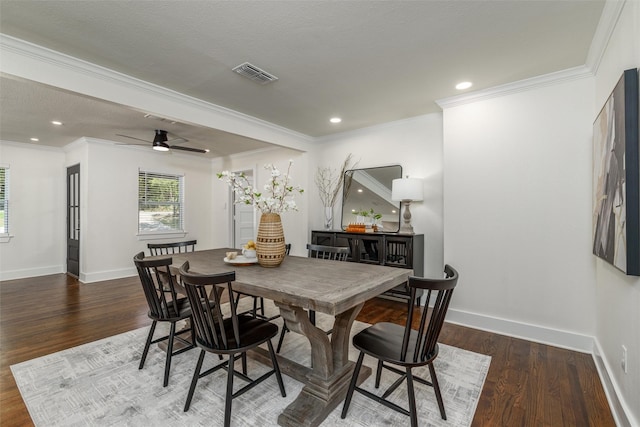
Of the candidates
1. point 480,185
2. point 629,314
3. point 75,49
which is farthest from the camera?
point 480,185

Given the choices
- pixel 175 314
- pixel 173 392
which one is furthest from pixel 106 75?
pixel 173 392

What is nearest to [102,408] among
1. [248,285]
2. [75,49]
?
[248,285]

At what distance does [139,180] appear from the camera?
19.2ft

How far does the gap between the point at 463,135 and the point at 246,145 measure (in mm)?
3803

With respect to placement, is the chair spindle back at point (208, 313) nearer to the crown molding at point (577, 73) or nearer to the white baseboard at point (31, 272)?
the crown molding at point (577, 73)

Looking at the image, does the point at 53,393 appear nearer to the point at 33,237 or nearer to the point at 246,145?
the point at 246,145

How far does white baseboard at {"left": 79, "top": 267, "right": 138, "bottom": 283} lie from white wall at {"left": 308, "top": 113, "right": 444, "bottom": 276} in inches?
186

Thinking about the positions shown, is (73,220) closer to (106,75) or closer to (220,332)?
(106,75)

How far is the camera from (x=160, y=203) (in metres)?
6.22

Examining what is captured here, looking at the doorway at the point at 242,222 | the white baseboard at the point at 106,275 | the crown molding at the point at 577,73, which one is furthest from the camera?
the doorway at the point at 242,222

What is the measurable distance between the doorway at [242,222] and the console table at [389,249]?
123 inches

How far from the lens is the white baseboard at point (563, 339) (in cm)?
172

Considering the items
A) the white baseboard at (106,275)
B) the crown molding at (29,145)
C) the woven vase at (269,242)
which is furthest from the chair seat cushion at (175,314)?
the crown molding at (29,145)

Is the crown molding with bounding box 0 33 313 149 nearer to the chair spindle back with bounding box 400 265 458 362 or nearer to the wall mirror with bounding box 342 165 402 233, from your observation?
the wall mirror with bounding box 342 165 402 233
